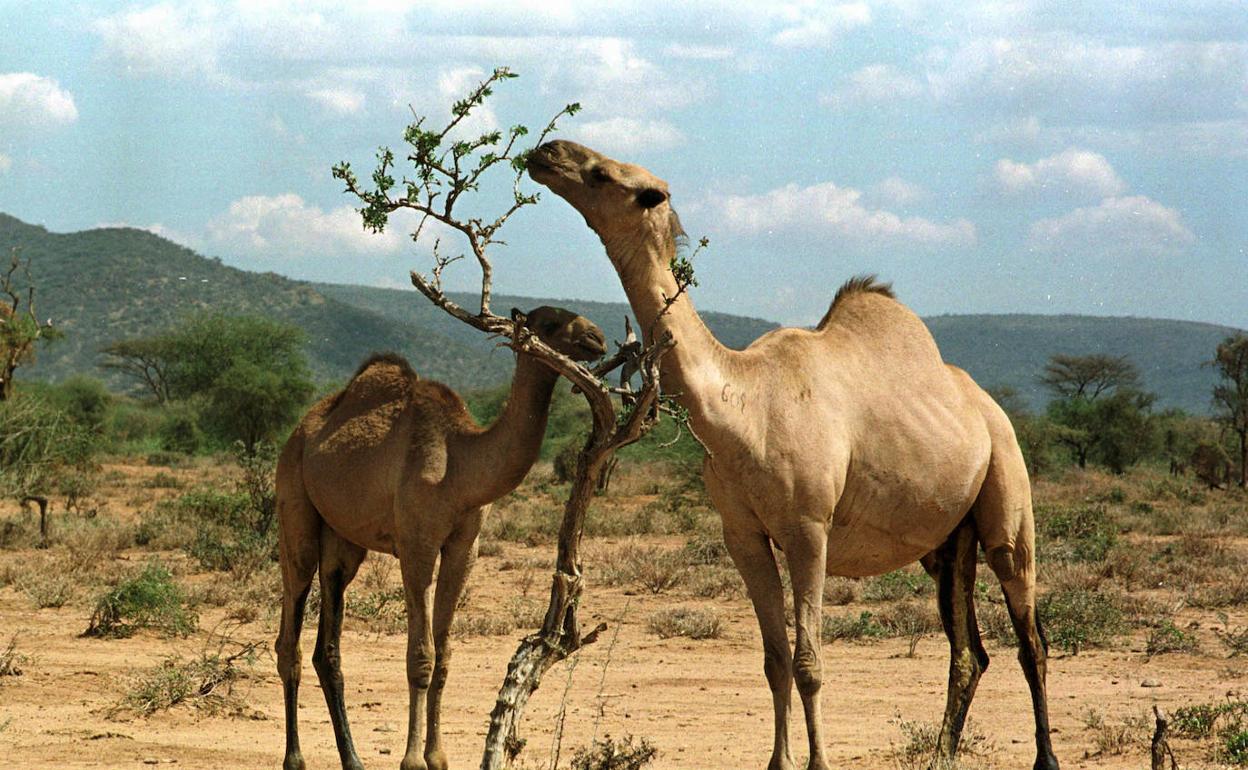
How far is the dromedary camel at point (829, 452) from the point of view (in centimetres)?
657

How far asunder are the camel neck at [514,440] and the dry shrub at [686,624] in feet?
18.5

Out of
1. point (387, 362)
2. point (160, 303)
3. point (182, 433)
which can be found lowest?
point (182, 433)

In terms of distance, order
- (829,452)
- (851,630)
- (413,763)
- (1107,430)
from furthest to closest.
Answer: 1. (1107,430)
2. (851,630)
3. (413,763)
4. (829,452)

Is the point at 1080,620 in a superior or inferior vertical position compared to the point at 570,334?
inferior

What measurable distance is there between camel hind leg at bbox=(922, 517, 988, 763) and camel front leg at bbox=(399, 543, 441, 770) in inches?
109

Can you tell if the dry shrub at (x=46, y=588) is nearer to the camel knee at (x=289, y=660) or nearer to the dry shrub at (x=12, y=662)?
the dry shrub at (x=12, y=662)

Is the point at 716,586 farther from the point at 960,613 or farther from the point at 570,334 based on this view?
the point at 570,334

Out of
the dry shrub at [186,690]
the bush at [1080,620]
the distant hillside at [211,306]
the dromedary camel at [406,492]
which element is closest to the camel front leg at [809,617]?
the dromedary camel at [406,492]

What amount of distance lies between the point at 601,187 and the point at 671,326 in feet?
2.30

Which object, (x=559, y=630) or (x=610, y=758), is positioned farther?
(x=610, y=758)

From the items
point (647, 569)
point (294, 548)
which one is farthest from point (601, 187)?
point (647, 569)

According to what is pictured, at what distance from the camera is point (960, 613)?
798 cm

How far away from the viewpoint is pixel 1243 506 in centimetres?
2588

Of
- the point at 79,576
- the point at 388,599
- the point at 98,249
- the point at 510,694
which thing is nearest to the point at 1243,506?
the point at 388,599
